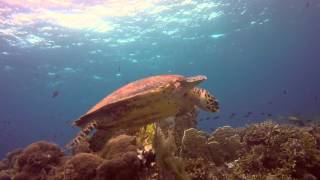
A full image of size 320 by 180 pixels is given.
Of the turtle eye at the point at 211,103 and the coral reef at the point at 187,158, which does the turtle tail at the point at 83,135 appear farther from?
the turtle eye at the point at 211,103

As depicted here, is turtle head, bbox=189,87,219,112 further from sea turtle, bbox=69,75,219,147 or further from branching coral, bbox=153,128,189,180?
branching coral, bbox=153,128,189,180

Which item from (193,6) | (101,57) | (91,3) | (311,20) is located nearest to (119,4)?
(91,3)

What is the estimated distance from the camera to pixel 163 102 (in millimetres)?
8055

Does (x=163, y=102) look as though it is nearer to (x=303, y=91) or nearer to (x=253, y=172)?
(x=253, y=172)

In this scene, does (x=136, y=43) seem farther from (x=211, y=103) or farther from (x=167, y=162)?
(x=167, y=162)

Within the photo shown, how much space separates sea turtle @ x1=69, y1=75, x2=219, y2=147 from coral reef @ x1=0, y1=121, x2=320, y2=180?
43 cm

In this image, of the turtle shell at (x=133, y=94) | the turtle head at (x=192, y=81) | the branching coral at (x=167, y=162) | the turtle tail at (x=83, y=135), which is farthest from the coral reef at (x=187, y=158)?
the turtle head at (x=192, y=81)

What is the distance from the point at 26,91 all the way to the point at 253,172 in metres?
56.8

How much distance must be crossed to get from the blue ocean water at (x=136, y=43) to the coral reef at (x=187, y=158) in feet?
21.9

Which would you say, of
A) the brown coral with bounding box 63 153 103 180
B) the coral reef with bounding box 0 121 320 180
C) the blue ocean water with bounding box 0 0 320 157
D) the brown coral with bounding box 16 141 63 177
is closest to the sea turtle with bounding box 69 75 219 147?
the coral reef with bounding box 0 121 320 180

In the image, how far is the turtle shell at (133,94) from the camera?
800cm

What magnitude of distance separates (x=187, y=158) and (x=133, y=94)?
2.12 metres

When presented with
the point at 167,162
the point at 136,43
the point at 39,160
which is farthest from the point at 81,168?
the point at 136,43

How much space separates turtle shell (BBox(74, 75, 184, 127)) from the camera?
26.2 feet
